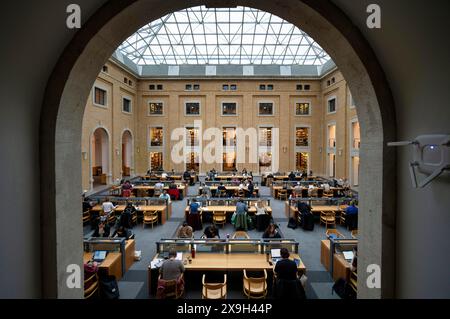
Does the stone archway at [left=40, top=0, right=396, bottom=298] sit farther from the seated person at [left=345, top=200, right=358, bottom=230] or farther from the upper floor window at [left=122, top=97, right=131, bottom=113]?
the upper floor window at [left=122, top=97, right=131, bottom=113]

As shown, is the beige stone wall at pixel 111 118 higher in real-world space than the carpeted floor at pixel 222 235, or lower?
higher

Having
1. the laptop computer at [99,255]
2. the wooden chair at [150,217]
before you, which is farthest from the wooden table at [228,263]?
the wooden chair at [150,217]

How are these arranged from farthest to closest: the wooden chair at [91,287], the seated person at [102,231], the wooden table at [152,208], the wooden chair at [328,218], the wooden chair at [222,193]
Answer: the wooden chair at [222,193]
the wooden table at [152,208]
the wooden chair at [328,218]
the seated person at [102,231]
the wooden chair at [91,287]

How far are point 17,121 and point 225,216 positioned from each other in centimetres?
985

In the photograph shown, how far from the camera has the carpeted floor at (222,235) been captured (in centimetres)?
666

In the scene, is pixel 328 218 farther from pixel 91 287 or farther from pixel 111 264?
pixel 91 287

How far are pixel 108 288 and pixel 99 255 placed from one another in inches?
47.0

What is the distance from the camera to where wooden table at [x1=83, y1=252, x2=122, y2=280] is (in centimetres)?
669

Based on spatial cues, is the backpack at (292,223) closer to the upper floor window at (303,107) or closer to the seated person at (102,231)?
the seated person at (102,231)

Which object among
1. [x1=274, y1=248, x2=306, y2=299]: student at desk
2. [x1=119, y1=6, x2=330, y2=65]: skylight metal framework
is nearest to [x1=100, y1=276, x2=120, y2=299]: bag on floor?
[x1=274, y1=248, x2=306, y2=299]: student at desk

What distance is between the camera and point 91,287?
19.5 feet

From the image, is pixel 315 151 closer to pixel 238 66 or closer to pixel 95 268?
pixel 238 66

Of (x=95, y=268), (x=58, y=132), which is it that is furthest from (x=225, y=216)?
(x=58, y=132)

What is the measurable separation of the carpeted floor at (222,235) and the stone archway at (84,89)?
3592 mm
